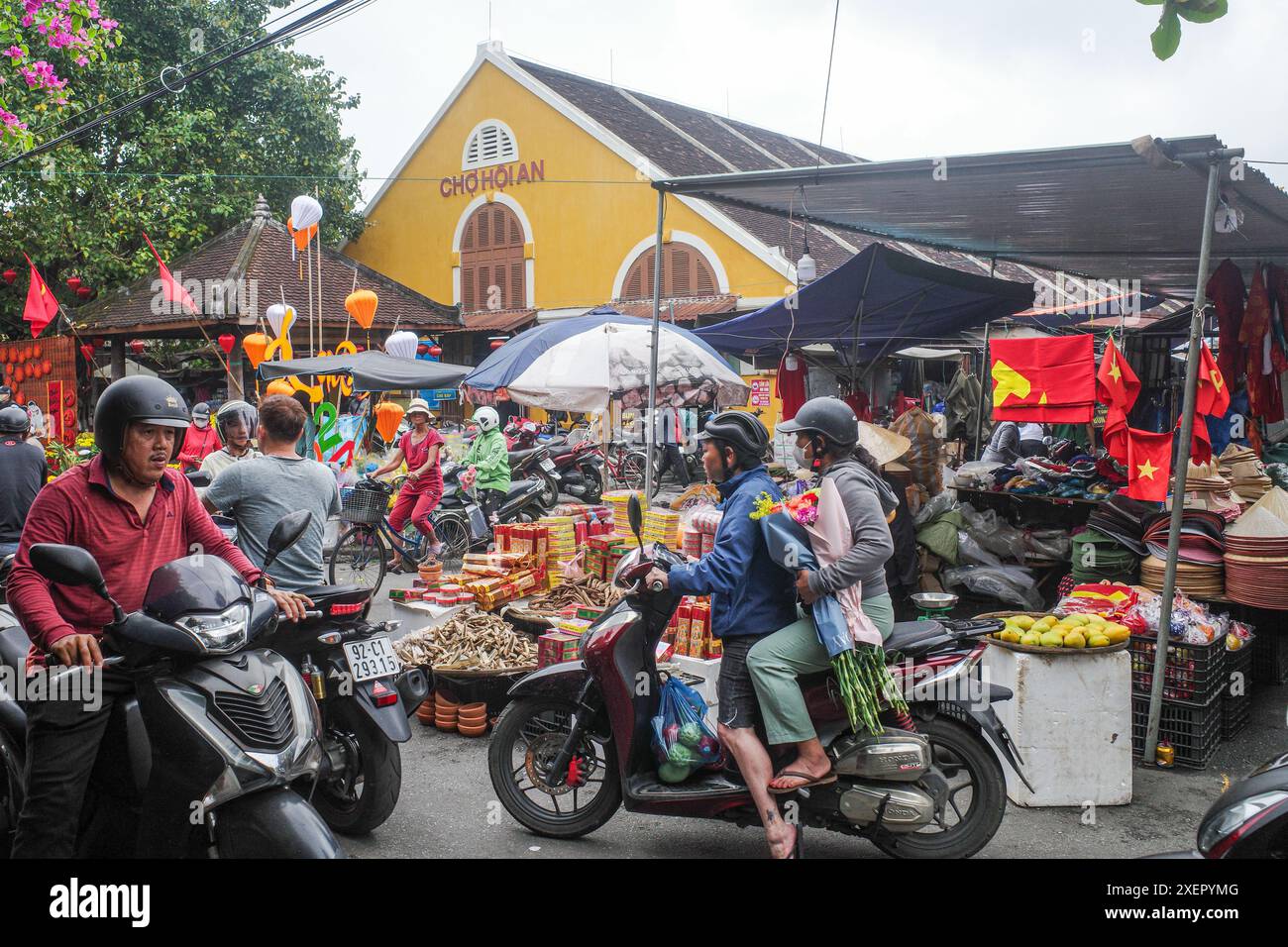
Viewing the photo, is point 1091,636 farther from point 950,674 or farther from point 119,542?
point 119,542

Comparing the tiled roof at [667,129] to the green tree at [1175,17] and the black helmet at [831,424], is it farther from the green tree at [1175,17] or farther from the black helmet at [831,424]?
the green tree at [1175,17]

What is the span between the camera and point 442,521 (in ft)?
36.8

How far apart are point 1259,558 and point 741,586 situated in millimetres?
3786

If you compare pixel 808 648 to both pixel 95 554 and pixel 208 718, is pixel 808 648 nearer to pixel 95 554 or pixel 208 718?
pixel 208 718

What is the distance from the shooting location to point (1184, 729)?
5285 mm

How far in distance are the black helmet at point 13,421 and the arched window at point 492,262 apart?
1683 cm

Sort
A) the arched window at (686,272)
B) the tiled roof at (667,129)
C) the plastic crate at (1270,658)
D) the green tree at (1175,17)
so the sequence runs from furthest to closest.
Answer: the tiled roof at (667,129) → the arched window at (686,272) → the plastic crate at (1270,658) → the green tree at (1175,17)

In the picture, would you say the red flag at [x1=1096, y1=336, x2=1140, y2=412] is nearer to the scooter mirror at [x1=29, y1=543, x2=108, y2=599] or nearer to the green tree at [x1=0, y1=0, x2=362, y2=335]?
the scooter mirror at [x1=29, y1=543, x2=108, y2=599]

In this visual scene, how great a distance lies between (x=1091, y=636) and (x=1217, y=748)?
1415 millimetres

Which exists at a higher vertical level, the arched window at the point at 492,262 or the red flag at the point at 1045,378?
the arched window at the point at 492,262

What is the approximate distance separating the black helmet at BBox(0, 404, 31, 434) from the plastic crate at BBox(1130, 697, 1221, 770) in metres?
7.57

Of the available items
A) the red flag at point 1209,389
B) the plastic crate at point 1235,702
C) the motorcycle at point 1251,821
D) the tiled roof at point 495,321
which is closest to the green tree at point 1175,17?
the motorcycle at point 1251,821

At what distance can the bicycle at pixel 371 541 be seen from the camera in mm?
9766

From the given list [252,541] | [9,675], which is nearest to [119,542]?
[9,675]
